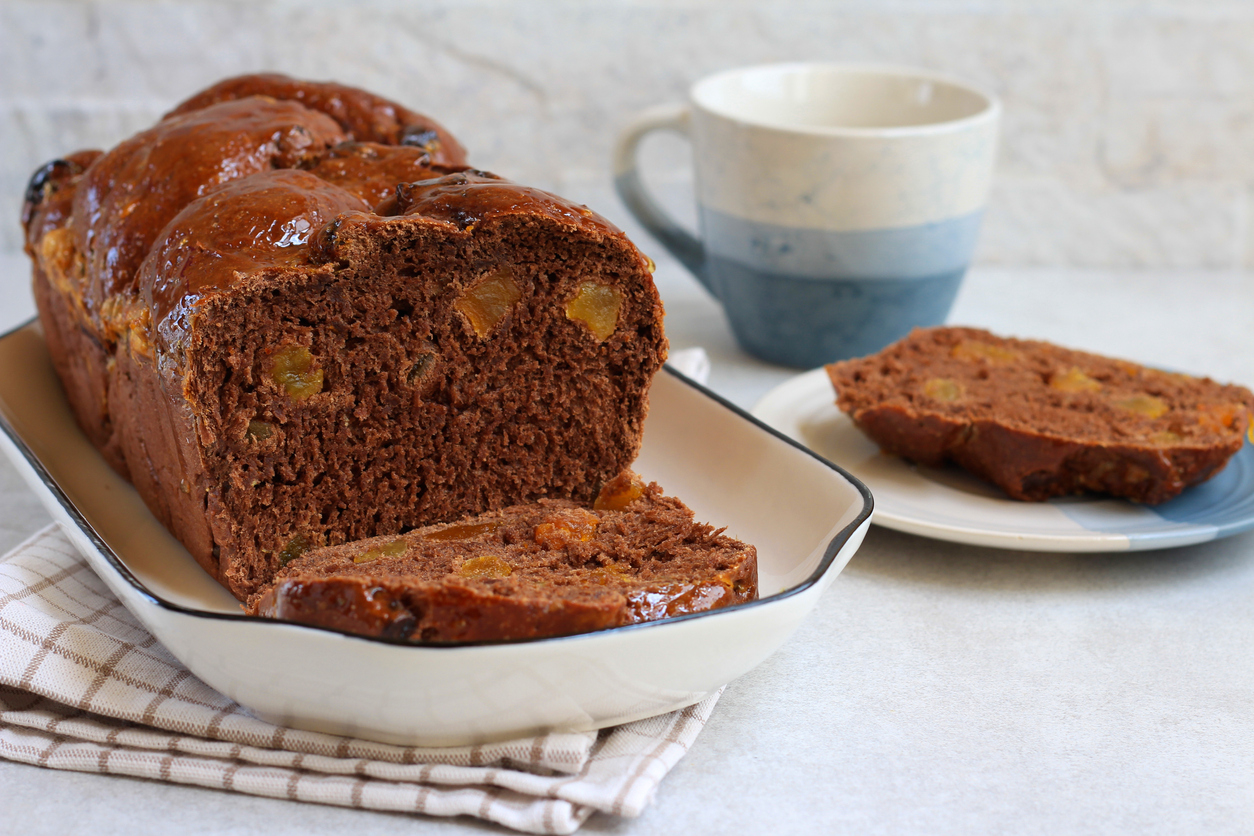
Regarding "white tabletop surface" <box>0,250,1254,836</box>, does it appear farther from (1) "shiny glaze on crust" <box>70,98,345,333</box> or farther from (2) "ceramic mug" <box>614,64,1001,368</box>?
(2) "ceramic mug" <box>614,64,1001,368</box>

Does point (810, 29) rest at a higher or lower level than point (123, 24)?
lower

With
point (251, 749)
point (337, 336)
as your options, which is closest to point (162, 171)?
point (337, 336)

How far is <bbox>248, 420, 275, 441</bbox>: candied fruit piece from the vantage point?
208cm

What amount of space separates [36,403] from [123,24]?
2.05 metres

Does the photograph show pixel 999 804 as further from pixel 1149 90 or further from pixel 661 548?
pixel 1149 90

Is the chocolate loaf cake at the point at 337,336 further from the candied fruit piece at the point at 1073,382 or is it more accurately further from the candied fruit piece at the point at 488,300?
the candied fruit piece at the point at 1073,382

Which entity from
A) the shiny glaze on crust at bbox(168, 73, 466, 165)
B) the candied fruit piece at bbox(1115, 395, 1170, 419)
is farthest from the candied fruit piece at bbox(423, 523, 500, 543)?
the candied fruit piece at bbox(1115, 395, 1170, 419)

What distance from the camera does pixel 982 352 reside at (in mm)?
2965

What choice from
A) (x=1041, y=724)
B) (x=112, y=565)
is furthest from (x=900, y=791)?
(x=112, y=565)

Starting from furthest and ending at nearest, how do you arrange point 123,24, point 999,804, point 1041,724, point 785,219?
point 123,24
point 785,219
point 1041,724
point 999,804

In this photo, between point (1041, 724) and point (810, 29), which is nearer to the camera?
point (1041, 724)

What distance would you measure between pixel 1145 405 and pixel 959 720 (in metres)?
1.10

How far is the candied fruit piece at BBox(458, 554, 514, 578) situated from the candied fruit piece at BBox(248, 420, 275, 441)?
0.45 m

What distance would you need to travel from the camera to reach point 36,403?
2865 millimetres
